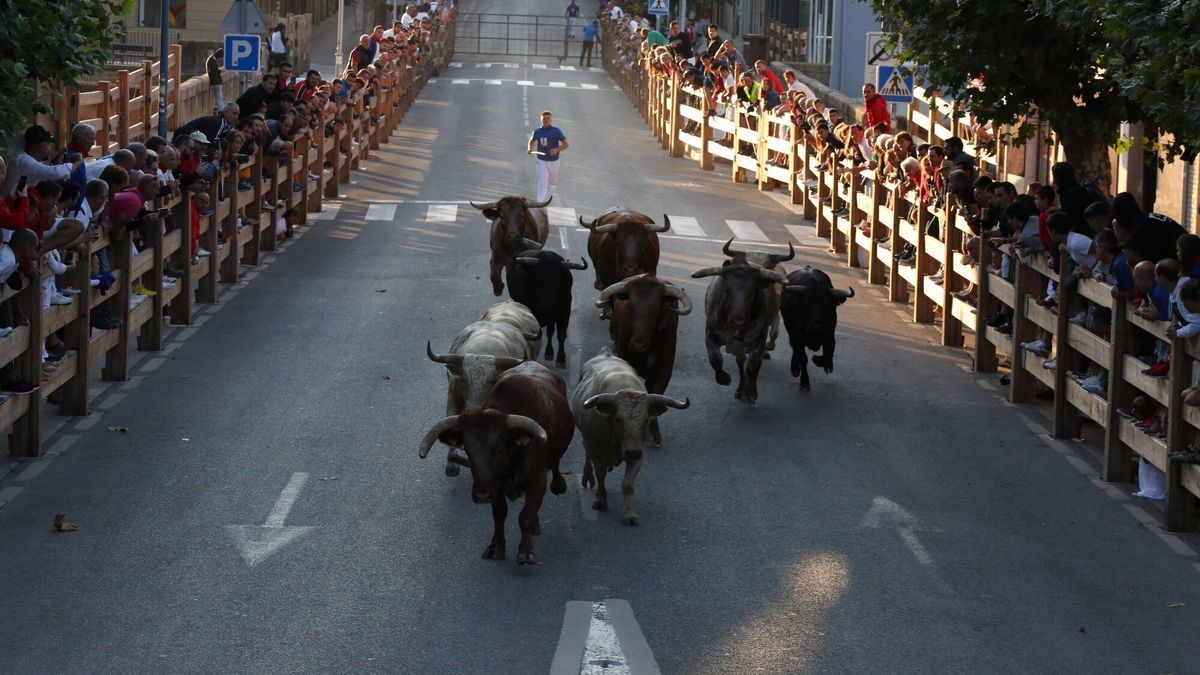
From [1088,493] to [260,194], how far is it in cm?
1405

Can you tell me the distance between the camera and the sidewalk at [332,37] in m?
64.6

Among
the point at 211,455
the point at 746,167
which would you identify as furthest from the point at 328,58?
the point at 211,455

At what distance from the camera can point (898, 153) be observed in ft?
79.9

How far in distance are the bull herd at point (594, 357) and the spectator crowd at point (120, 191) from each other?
3.27 meters

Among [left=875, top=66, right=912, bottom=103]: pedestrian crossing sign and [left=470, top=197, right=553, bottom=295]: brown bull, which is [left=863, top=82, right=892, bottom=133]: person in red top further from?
[left=470, top=197, right=553, bottom=295]: brown bull

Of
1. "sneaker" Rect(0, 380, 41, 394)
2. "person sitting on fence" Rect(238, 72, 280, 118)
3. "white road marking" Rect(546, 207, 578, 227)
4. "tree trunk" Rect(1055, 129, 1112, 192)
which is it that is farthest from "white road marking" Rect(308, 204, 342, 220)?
"sneaker" Rect(0, 380, 41, 394)

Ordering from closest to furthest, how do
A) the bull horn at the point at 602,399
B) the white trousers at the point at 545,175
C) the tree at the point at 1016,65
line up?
the bull horn at the point at 602,399, the tree at the point at 1016,65, the white trousers at the point at 545,175

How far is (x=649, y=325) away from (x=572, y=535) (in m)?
3.33

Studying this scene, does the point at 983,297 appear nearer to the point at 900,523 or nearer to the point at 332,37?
the point at 900,523

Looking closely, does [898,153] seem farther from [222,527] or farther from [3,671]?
[3,671]

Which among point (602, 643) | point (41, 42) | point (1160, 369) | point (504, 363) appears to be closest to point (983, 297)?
point (1160, 369)

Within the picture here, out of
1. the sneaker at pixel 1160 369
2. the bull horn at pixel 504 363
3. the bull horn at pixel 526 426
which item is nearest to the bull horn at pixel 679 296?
the bull horn at pixel 504 363

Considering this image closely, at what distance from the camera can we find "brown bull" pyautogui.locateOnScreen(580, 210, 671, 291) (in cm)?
1944

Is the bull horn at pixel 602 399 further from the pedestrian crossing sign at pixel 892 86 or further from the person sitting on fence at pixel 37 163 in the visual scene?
the pedestrian crossing sign at pixel 892 86
